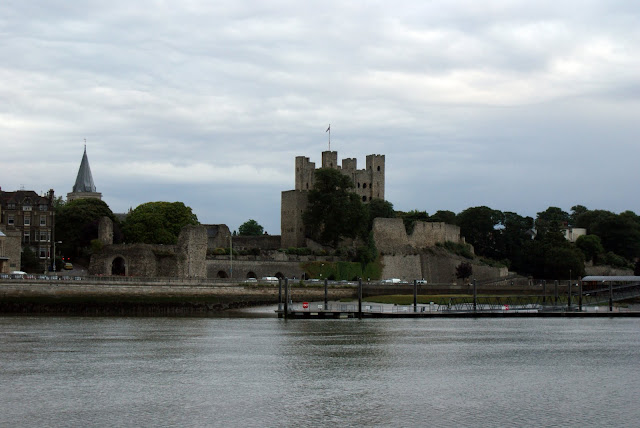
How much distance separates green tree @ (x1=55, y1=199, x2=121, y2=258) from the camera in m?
74.0

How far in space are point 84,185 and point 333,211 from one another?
57.8m

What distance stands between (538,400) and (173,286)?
3512 cm

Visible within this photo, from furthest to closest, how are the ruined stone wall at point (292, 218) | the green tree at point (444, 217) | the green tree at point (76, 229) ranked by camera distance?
the green tree at point (444, 217) < the ruined stone wall at point (292, 218) < the green tree at point (76, 229)

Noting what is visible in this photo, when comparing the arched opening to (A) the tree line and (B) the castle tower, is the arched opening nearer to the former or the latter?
(A) the tree line

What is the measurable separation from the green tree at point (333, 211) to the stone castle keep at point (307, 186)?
120 centimetres

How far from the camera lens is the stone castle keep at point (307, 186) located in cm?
8081

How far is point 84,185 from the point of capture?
413 ft

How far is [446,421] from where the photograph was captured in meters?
20.4

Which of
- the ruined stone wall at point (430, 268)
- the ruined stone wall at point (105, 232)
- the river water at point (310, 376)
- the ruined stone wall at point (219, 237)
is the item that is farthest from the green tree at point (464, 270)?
the river water at point (310, 376)

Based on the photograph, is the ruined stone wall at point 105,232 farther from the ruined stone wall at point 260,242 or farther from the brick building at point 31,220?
the ruined stone wall at point 260,242

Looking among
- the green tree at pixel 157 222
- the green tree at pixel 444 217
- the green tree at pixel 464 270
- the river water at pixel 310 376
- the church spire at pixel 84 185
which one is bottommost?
the river water at pixel 310 376

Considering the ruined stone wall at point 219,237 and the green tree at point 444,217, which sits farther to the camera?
the green tree at point 444,217

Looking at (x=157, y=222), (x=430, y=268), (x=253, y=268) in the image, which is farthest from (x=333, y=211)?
(x=157, y=222)

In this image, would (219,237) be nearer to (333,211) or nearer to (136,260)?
(333,211)
